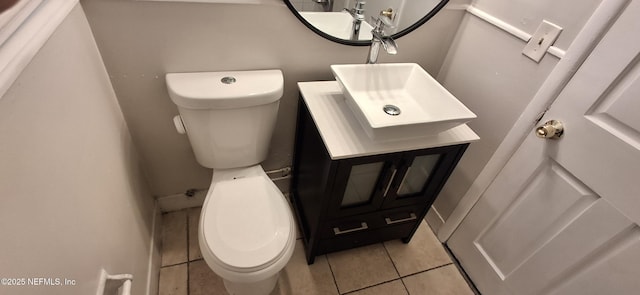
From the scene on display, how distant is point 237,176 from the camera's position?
1312mm

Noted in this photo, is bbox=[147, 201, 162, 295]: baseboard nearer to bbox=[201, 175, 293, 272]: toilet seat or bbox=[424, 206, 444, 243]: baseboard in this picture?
bbox=[201, 175, 293, 272]: toilet seat

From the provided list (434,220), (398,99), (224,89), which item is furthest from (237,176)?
(434,220)

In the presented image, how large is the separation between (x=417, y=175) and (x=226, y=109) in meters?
0.84

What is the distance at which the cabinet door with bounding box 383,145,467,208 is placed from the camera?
116 centimetres

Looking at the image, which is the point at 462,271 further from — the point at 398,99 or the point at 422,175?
the point at 398,99

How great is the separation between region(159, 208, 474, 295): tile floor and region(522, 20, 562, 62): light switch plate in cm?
106

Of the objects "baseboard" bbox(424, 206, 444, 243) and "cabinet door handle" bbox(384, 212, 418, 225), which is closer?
"cabinet door handle" bbox(384, 212, 418, 225)

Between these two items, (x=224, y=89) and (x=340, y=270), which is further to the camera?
(x=340, y=270)

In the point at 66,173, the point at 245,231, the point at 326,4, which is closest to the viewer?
the point at 66,173

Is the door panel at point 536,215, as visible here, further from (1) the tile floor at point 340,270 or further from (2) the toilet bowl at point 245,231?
(2) the toilet bowl at point 245,231

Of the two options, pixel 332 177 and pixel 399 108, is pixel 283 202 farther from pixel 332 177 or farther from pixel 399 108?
pixel 399 108

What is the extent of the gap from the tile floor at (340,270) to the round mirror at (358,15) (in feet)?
3.46

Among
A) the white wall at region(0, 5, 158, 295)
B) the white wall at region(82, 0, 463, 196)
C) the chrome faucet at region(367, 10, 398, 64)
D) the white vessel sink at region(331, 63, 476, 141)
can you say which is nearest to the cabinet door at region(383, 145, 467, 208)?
the white vessel sink at region(331, 63, 476, 141)

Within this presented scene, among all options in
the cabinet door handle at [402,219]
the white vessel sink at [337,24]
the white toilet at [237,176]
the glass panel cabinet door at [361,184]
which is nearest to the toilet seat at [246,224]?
the white toilet at [237,176]
